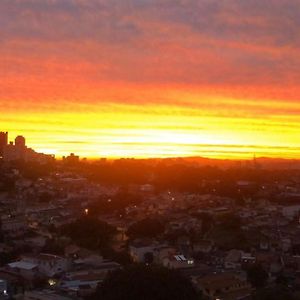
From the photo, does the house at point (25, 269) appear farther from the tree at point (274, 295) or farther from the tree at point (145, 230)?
the tree at point (274, 295)

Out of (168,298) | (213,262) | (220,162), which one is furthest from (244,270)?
(220,162)

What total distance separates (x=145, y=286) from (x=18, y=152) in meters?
38.5

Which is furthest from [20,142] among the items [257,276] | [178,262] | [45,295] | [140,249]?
[45,295]

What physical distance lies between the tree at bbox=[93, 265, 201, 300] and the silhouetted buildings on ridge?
113 feet

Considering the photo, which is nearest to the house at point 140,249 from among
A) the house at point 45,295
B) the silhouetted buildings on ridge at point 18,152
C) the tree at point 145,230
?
the tree at point 145,230

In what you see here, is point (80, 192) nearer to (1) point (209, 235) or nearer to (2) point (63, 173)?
(2) point (63, 173)

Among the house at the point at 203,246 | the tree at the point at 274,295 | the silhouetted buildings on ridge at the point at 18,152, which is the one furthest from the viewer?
the silhouetted buildings on ridge at the point at 18,152

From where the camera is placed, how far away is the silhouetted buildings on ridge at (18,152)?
43472mm

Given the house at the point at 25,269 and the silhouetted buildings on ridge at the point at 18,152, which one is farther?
the silhouetted buildings on ridge at the point at 18,152

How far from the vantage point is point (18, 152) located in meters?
45.1

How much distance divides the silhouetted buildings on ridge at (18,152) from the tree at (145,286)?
113 feet

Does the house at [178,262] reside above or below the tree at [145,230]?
below

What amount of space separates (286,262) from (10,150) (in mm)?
34702

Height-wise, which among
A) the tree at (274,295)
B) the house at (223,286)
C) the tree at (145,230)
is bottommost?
the house at (223,286)
